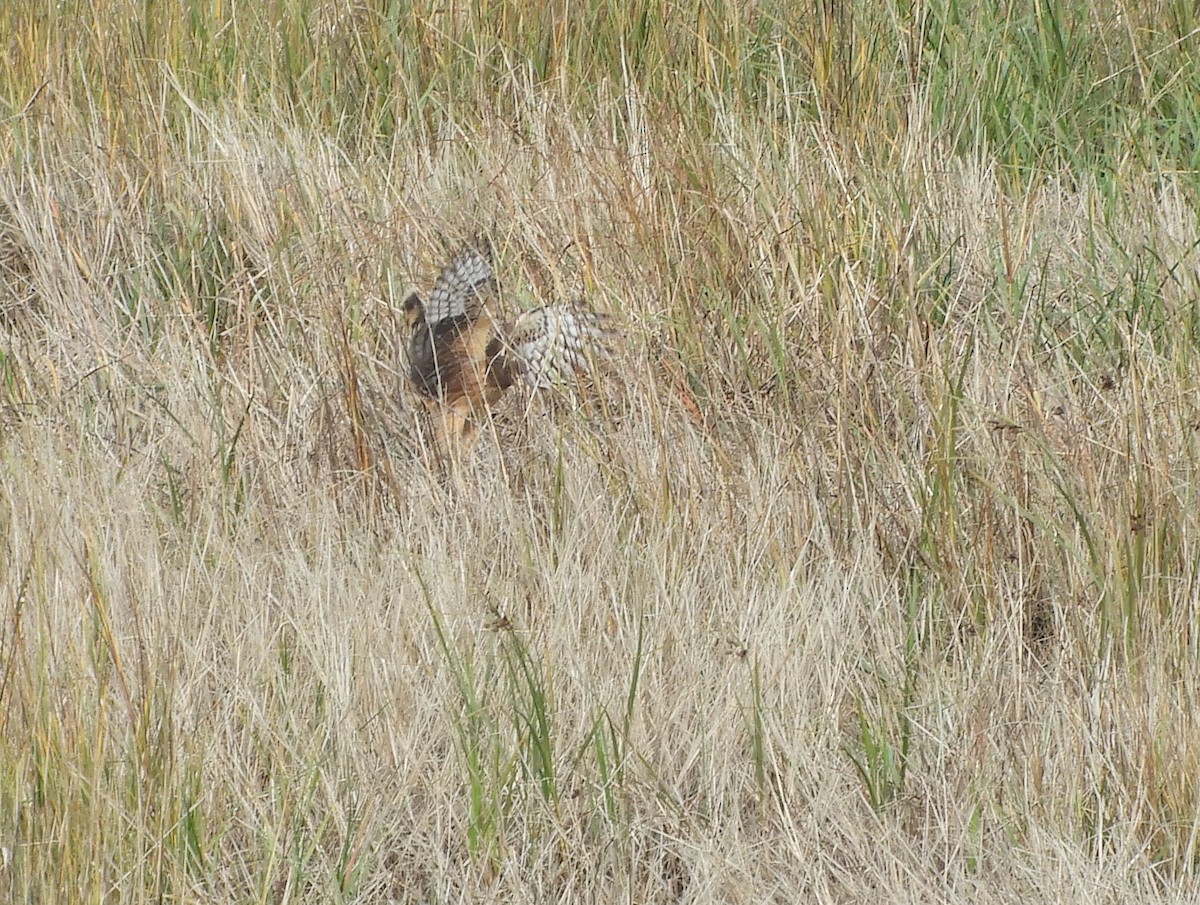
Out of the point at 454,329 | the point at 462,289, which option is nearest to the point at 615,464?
the point at 454,329

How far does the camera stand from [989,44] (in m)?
3.12

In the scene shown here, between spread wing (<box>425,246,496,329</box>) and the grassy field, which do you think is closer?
the grassy field

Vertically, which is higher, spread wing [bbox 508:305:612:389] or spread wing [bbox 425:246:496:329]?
spread wing [bbox 425:246:496:329]

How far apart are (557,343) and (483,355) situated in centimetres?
12

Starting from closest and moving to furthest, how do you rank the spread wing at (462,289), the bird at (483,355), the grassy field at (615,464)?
the grassy field at (615,464)
the bird at (483,355)
the spread wing at (462,289)

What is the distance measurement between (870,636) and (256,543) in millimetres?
830

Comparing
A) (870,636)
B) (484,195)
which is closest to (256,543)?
(870,636)

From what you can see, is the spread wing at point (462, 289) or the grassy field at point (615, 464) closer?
the grassy field at point (615, 464)

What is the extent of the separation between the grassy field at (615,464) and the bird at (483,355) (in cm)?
6

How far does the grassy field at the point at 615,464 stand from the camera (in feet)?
5.41

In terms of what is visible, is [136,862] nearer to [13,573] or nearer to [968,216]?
[13,573]

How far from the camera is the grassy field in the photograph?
5.41 feet

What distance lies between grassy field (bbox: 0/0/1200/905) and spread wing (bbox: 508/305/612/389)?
6 centimetres

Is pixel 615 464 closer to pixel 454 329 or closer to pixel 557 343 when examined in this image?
pixel 557 343
